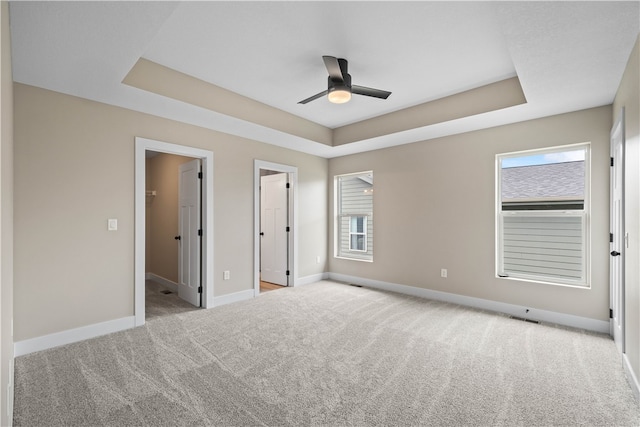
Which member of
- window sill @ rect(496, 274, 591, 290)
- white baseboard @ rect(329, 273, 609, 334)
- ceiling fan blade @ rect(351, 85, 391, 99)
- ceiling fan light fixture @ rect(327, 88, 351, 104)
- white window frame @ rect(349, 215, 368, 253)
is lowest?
white baseboard @ rect(329, 273, 609, 334)

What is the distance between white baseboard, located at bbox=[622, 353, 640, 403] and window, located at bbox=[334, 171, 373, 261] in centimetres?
349

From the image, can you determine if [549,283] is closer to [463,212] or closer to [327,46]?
[463,212]

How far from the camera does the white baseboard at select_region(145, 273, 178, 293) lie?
513cm

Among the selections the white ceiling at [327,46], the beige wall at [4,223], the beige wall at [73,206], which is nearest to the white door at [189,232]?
the beige wall at [73,206]

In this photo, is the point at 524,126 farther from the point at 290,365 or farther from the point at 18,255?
the point at 18,255

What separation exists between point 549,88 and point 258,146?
12.4ft

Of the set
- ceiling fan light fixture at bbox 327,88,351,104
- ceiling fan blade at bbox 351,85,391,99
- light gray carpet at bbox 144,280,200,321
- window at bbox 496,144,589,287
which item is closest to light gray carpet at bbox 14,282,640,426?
light gray carpet at bbox 144,280,200,321

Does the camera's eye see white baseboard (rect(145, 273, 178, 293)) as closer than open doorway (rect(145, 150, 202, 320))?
No

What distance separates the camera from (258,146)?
4.87m

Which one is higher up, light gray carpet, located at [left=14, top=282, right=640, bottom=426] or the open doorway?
the open doorway

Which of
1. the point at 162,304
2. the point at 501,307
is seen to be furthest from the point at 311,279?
the point at 501,307

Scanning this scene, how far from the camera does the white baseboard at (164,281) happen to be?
5.13 m

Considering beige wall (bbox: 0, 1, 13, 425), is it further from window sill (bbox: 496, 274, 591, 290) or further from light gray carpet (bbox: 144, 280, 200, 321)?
window sill (bbox: 496, 274, 591, 290)

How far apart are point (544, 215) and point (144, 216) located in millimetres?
4930
